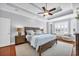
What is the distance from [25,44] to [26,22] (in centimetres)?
59

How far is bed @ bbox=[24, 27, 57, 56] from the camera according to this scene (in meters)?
2.42

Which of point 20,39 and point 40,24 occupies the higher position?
point 40,24

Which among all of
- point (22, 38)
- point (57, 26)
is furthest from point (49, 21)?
point (22, 38)

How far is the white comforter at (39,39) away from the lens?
7.93 ft

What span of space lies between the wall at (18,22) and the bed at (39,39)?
0.44 ft

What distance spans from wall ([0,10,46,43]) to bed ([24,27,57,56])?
13cm

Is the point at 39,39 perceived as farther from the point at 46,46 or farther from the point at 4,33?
the point at 4,33

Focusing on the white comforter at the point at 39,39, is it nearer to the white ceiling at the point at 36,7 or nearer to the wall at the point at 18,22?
the wall at the point at 18,22

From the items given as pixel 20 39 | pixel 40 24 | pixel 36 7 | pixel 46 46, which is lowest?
pixel 46 46

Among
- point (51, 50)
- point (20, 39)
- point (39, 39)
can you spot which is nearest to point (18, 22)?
point (20, 39)

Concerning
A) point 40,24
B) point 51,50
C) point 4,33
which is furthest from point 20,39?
point 51,50

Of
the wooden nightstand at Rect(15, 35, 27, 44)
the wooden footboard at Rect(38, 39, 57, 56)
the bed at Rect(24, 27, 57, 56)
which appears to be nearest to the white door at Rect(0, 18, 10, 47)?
the wooden nightstand at Rect(15, 35, 27, 44)

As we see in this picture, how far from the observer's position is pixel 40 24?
99.0 inches

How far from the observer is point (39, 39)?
2422mm
